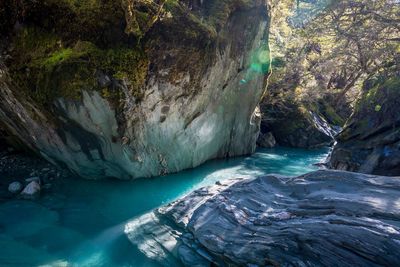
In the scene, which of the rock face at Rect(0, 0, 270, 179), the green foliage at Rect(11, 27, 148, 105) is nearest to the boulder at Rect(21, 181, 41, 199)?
the rock face at Rect(0, 0, 270, 179)

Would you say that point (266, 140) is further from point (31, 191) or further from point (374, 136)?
point (31, 191)

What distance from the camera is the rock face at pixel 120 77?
8242 millimetres

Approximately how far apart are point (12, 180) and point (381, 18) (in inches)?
488

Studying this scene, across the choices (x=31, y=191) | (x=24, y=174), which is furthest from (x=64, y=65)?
(x=24, y=174)

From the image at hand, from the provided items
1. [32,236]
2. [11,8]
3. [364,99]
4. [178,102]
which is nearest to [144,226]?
[32,236]

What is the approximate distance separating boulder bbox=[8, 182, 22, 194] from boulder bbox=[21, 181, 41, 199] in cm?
28

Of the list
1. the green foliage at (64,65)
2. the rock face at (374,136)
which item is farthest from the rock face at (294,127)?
the green foliage at (64,65)

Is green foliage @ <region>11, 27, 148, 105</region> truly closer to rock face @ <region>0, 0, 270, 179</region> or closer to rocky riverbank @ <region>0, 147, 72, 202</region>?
rock face @ <region>0, 0, 270, 179</region>

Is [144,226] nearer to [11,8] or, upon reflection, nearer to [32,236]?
[32,236]

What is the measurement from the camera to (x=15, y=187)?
29.3ft

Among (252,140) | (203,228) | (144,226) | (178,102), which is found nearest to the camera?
(203,228)

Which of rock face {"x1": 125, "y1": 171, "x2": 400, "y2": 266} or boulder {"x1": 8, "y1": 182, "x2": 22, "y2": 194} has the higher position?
rock face {"x1": 125, "y1": 171, "x2": 400, "y2": 266}

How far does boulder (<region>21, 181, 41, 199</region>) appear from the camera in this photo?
28.3 feet

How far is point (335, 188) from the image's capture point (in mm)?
5785
